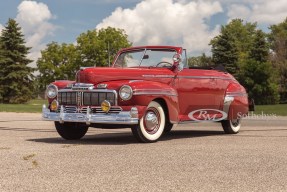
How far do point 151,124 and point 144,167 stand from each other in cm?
279

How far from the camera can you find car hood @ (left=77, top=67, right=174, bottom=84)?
26.7 feet

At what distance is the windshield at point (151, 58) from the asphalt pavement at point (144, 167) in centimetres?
203

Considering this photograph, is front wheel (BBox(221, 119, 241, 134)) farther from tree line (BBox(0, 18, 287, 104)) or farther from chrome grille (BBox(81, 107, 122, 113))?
tree line (BBox(0, 18, 287, 104))

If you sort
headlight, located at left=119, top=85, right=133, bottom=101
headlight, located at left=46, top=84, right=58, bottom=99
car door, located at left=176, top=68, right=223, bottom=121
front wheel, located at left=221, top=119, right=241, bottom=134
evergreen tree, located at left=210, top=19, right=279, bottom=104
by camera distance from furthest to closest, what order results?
evergreen tree, located at left=210, top=19, right=279, bottom=104
front wheel, located at left=221, top=119, right=241, bottom=134
car door, located at left=176, top=68, right=223, bottom=121
headlight, located at left=46, top=84, right=58, bottom=99
headlight, located at left=119, top=85, right=133, bottom=101

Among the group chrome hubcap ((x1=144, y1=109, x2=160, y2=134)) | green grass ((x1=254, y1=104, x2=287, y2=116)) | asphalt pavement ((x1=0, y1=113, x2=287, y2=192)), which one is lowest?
green grass ((x1=254, y1=104, x2=287, y2=116))

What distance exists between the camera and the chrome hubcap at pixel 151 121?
7.98 meters

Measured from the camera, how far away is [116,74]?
820 centimetres

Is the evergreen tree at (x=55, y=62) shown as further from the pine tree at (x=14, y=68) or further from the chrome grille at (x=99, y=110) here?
the chrome grille at (x=99, y=110)

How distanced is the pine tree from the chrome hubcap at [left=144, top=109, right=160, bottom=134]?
46.1m

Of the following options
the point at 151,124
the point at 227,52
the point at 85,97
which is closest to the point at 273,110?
the point at 151,124

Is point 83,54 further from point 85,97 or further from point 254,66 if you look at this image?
point 85,97

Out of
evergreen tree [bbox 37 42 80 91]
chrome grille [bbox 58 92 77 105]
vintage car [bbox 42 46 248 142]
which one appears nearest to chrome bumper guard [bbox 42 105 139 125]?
vintage car [bbox 42 46 248 142]

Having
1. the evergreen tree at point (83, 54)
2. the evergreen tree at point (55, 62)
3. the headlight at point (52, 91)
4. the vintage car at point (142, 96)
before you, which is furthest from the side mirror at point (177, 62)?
the evergreen tree at point (55, 62)

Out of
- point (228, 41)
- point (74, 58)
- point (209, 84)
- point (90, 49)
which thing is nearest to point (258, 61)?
point (228, 41)
